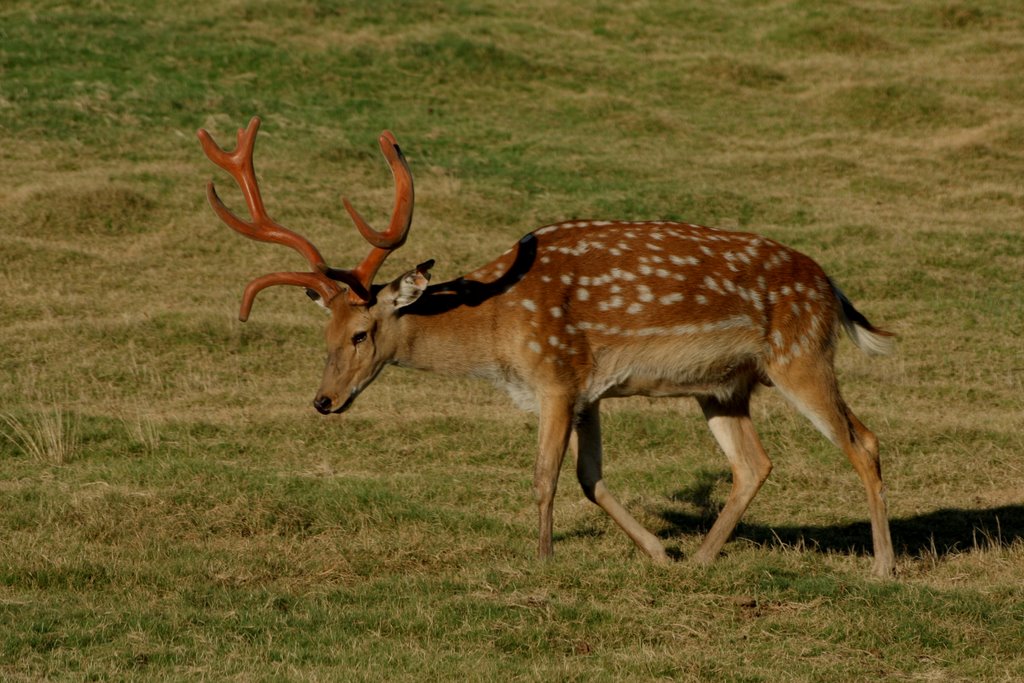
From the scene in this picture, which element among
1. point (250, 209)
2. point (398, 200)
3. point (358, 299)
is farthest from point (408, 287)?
point (250, 209)

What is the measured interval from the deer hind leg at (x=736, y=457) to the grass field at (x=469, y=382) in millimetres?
233

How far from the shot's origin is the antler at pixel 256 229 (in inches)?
336

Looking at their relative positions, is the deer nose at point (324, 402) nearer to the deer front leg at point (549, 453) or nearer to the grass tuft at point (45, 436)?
the deer front leg at point (549, 453)

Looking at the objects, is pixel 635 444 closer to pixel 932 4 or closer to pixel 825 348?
pixel 825 348

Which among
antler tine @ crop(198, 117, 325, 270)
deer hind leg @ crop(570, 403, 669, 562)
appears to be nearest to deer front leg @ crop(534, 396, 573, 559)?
deer hind leg @ crop(570, 403, 669, 562)

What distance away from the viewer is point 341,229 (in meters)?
18.6

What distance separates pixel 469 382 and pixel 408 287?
543 cm

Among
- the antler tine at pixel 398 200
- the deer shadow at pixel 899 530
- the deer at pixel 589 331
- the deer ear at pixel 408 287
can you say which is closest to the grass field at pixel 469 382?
the deer shadow at pixel 899 530

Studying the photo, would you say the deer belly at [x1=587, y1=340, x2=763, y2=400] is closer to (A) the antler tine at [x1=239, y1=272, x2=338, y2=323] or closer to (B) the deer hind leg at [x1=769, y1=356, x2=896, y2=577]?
(B) the deer hind leg at [x1=769, y1=356, x2=896, y2=577]

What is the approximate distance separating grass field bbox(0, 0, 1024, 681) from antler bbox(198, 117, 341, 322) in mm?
1583

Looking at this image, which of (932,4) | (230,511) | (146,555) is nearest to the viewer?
(146,555)

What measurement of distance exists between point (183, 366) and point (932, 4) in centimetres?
2347

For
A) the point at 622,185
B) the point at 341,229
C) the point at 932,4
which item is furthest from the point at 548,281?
the point at 932,4

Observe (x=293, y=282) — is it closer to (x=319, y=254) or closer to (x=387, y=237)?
(x=319, y=254)
